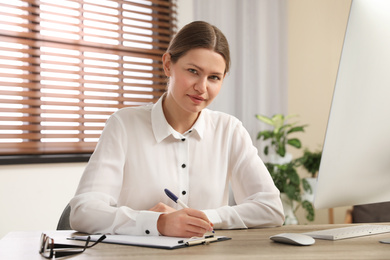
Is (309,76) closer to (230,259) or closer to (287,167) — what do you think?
(287,167)

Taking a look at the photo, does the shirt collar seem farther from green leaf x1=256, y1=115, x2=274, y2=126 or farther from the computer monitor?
green leaf x1=256, y1=115, x2=274, y2=126

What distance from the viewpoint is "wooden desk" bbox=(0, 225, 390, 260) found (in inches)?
38.5

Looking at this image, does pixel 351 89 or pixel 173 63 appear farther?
pixel 173 63

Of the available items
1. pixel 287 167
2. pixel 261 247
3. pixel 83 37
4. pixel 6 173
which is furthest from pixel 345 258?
pixel 287 167

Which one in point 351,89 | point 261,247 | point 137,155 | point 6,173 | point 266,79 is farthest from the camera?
point 266,79

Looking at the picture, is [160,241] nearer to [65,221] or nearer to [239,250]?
[239,250]

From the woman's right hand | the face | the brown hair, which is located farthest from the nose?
the woman's right hand

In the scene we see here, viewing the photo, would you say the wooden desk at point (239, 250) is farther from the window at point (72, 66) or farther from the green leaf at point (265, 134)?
the green leaf at point (265, 134)

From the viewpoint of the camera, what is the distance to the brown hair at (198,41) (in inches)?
65.3

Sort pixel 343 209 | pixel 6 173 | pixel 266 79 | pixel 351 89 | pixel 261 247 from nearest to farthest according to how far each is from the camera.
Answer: pixel 351 89
pixel 261 247
pixel 6 173
pixel 266 79
pixel 343 209

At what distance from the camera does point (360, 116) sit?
3.13ft

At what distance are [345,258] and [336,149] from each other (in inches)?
8.4

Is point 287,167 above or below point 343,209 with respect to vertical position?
above

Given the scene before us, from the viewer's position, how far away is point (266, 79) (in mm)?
4191
